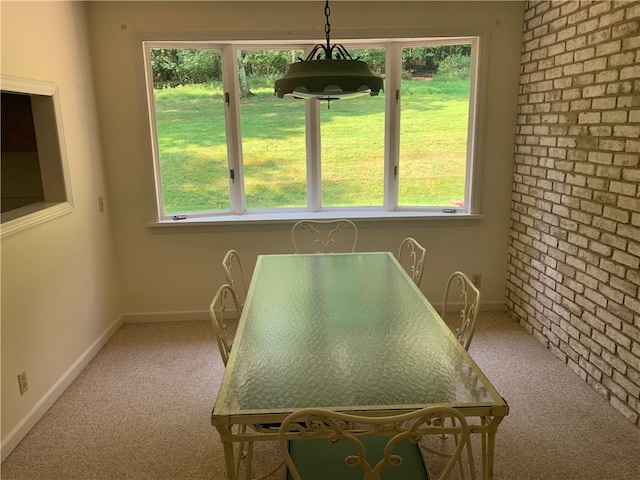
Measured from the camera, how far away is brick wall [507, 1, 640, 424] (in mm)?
2309

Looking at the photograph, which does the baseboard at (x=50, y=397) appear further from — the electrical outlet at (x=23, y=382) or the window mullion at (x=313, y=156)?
the window mullion at (x=313, y=156)

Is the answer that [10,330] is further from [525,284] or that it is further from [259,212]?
[525,284]

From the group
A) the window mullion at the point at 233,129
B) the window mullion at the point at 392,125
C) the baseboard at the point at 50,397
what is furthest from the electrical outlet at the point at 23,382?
the window mullion at the point at 392,125

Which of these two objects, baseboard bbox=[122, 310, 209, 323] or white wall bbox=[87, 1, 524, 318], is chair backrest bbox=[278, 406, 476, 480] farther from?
baseboard bbox=[122, 310, 209, 323]

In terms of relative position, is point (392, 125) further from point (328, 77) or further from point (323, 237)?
point (328, 77)

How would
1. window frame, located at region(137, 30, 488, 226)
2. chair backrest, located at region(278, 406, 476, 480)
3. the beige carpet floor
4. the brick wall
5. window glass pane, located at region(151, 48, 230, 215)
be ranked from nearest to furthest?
chair backrest, located at region(278, 406, 476, 480), the beige carpet floor, the brick wall, window frame, located at region(137, 30, 488, 226), window glass pane, located at region(151, 48, 230, 215)

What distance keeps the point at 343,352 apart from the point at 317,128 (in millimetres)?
2371

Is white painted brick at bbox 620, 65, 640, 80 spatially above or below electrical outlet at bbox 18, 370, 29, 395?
above

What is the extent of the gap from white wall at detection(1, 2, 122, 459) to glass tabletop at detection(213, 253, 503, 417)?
1.19 meters

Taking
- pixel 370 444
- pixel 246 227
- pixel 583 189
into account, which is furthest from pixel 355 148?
pixel 370 444

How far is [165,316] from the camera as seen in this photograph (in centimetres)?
366

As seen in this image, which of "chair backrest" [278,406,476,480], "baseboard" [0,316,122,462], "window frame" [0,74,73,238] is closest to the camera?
"chair backrest" [278,406,476,480]

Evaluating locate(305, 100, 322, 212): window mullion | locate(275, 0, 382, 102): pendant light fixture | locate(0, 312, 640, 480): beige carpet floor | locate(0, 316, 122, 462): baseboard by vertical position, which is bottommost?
locate(0, 312, 640, 480): beige carpet floor

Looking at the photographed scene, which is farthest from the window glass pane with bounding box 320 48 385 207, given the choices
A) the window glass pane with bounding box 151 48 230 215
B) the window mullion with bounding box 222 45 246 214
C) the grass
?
the window glass pane with bounding box 151 48 230 215
